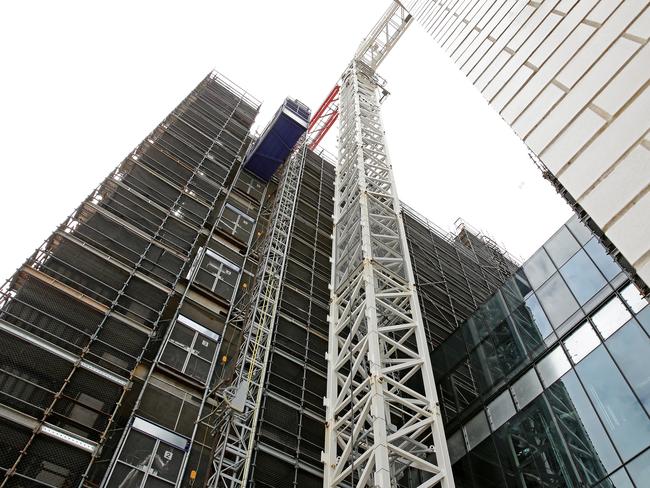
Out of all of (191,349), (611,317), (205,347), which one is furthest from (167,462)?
(611,317)

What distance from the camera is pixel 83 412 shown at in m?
12.7

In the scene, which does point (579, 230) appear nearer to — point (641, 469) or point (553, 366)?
point (553, 366)

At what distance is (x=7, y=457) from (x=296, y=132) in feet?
65.3

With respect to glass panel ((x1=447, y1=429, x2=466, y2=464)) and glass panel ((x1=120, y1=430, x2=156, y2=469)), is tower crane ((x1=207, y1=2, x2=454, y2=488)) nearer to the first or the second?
glass panel ((x1=447, y1=429, x2=466, y2=464))

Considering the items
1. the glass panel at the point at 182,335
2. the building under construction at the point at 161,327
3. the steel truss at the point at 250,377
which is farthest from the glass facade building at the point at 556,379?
the glass panel at the point at 182,335

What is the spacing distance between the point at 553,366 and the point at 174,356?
1062 centimetres

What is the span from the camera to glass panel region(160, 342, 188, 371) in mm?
15422

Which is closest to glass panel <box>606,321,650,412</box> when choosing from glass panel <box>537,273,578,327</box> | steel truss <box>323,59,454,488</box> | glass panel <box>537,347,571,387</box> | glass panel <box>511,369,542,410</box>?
glass panel <box>537,347,571,387</box>

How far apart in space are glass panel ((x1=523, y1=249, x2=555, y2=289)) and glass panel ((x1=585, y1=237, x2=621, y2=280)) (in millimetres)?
1413

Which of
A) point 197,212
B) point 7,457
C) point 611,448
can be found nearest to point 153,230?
point 197,212

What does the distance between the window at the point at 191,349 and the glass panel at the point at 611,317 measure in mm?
10883

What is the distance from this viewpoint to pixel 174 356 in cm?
1566

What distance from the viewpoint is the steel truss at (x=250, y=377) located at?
44.0 feet

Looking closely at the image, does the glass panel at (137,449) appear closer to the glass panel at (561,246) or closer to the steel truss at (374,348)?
the steel truss at (374,348)
